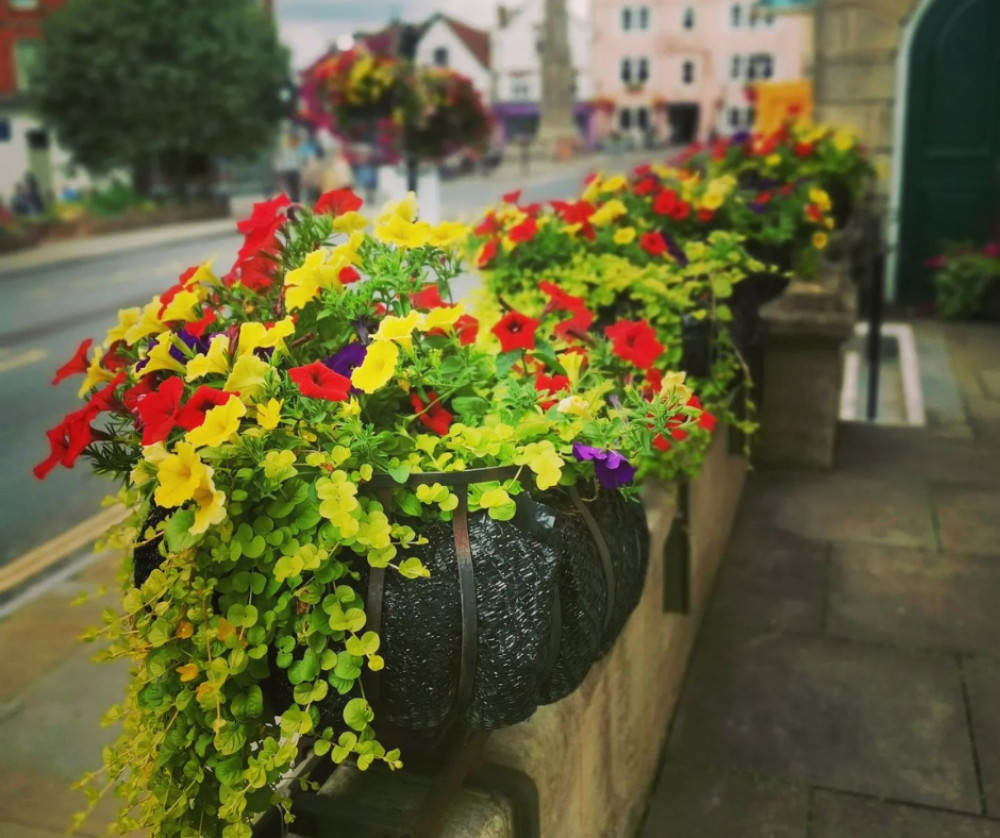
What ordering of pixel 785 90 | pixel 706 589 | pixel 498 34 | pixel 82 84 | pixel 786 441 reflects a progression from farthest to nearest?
pixel 498 34, pixel 82 84, pixel 785 90, pixel 786 441, pixel 706 589

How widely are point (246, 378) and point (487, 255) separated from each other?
1.80 metres

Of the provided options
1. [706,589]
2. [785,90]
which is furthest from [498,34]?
[706,589]

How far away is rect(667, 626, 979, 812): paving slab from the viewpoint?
10.5ft

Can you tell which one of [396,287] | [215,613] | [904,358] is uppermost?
[396,287]

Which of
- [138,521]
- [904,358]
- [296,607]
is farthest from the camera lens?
[904,358]

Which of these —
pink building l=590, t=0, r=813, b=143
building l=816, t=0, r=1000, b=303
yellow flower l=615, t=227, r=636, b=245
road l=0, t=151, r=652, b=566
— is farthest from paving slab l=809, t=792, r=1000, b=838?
pink building l=590, t=0, r=813, b=143

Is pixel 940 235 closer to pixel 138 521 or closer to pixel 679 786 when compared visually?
pixel 679 786

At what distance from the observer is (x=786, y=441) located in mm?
5930

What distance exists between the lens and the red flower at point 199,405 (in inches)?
63.8

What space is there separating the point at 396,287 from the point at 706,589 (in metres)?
2.76

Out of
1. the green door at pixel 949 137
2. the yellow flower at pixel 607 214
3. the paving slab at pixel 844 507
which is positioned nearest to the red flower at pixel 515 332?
the yellow flower at pixel 607 214

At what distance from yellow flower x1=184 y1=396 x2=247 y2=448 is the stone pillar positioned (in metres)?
4.40

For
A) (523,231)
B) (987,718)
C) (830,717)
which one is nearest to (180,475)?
(523,231)

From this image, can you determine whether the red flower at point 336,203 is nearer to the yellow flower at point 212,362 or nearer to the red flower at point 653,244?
the yellow flower at point 212,362
